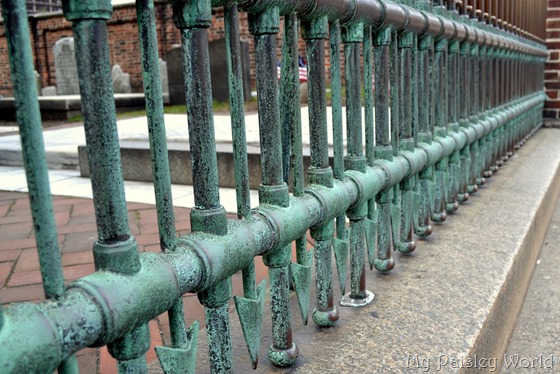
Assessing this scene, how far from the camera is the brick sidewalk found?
1617 mm

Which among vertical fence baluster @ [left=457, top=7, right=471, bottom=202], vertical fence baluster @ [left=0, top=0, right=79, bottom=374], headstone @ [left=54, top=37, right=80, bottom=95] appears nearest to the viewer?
vertical fence baluster @ [left=0, top=0, right=79, bottom=374]

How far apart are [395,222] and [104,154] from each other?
1174 mm

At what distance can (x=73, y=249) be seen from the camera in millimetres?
2508

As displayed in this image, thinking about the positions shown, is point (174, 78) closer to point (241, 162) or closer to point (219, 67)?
point (219, 67)

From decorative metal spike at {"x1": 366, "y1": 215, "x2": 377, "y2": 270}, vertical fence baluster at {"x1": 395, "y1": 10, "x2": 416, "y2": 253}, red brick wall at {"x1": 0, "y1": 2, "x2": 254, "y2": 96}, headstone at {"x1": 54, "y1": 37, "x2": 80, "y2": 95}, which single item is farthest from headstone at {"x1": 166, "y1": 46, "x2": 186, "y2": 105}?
decorative metal spike at {"x1": 366, "y1": 215, "x2": 377, "y2": 270}

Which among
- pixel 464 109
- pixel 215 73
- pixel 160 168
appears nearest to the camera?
pixel 160 168

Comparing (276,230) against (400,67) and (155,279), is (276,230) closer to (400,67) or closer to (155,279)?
(155,279)

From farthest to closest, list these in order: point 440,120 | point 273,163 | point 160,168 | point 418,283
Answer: point 440,120
point 418,283
point 273,163
point 160,168

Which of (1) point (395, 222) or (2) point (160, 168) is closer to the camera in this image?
(2) point (160, 168)

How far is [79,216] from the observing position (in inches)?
122

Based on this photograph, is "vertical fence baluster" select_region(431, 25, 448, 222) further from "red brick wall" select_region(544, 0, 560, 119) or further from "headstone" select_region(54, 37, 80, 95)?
"headstone" select_region(54, 37, 80, 95)

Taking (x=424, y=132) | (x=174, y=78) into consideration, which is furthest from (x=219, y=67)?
(x=424, y=132)

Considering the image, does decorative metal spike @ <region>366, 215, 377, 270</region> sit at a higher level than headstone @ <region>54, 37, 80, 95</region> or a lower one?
lower

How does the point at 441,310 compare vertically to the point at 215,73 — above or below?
below
